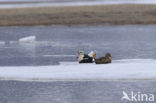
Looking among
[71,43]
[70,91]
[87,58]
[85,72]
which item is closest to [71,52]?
[71,43]

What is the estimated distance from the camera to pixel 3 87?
1163 centimetres

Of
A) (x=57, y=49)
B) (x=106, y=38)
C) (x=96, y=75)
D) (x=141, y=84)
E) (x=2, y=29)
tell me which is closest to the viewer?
(x=141, y=84)

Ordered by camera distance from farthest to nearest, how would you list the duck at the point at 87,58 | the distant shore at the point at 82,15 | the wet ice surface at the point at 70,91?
the distant shore at the point at 82,15 → the duck at the point at 87,58 → the wet ice surface at the point at 70,91

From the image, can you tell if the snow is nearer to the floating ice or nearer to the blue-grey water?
the blue-grey water

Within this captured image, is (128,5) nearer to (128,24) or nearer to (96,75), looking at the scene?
(128,24)

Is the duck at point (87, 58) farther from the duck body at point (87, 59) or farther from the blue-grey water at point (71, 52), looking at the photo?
the blue-grey water at point (71, 52)

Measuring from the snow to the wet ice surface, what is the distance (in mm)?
358

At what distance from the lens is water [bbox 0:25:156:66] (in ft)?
52.3

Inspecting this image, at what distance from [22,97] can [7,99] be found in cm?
34

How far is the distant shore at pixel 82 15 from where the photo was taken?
89.8ft

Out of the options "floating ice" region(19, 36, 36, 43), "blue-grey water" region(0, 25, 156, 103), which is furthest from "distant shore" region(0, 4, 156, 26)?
"floating ice" region(19, 36, 36, 43)

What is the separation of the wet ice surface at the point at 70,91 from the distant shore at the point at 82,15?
1540 cm

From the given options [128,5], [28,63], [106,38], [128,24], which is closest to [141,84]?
[28,63]

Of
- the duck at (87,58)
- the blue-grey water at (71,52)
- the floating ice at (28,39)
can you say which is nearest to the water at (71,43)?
the blue-grey water at (71,52)
